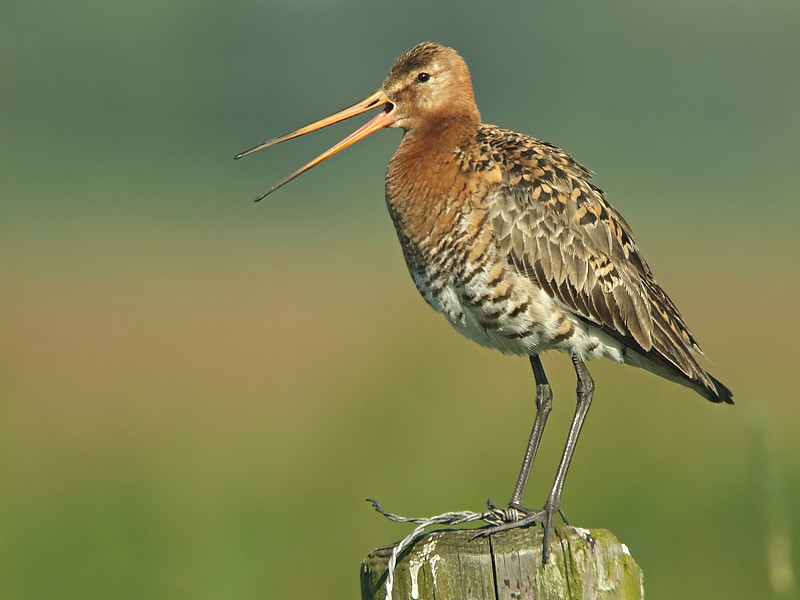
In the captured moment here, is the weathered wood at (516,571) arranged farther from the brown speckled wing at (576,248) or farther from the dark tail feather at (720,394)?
the dark tail feather at (720,394)

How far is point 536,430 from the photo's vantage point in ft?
23.4

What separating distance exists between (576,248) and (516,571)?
2.53 metres

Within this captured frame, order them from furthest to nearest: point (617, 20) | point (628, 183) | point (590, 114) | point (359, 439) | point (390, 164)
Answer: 1. point (617, 20)
2. point (590, 114)
3. point (628, 183)
4. point (359, 439)
5. point (390, 164)

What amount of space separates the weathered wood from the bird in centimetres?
167

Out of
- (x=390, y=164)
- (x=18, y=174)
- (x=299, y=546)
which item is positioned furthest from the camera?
(x=18, y=174)

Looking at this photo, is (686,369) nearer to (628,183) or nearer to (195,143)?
(628,183)

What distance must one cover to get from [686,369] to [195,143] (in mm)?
127859

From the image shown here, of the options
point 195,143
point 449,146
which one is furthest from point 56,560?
point 195,143

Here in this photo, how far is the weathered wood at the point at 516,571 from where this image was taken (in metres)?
4.90

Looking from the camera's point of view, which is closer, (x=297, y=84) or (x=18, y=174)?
(x=18, y=174)

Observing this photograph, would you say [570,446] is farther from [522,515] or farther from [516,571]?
[516,571]

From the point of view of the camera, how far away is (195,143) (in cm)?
13225

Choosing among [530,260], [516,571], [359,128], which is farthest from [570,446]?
[359,128]

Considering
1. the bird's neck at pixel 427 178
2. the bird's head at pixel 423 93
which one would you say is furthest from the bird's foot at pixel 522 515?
the bird's head at pixel 423 93
